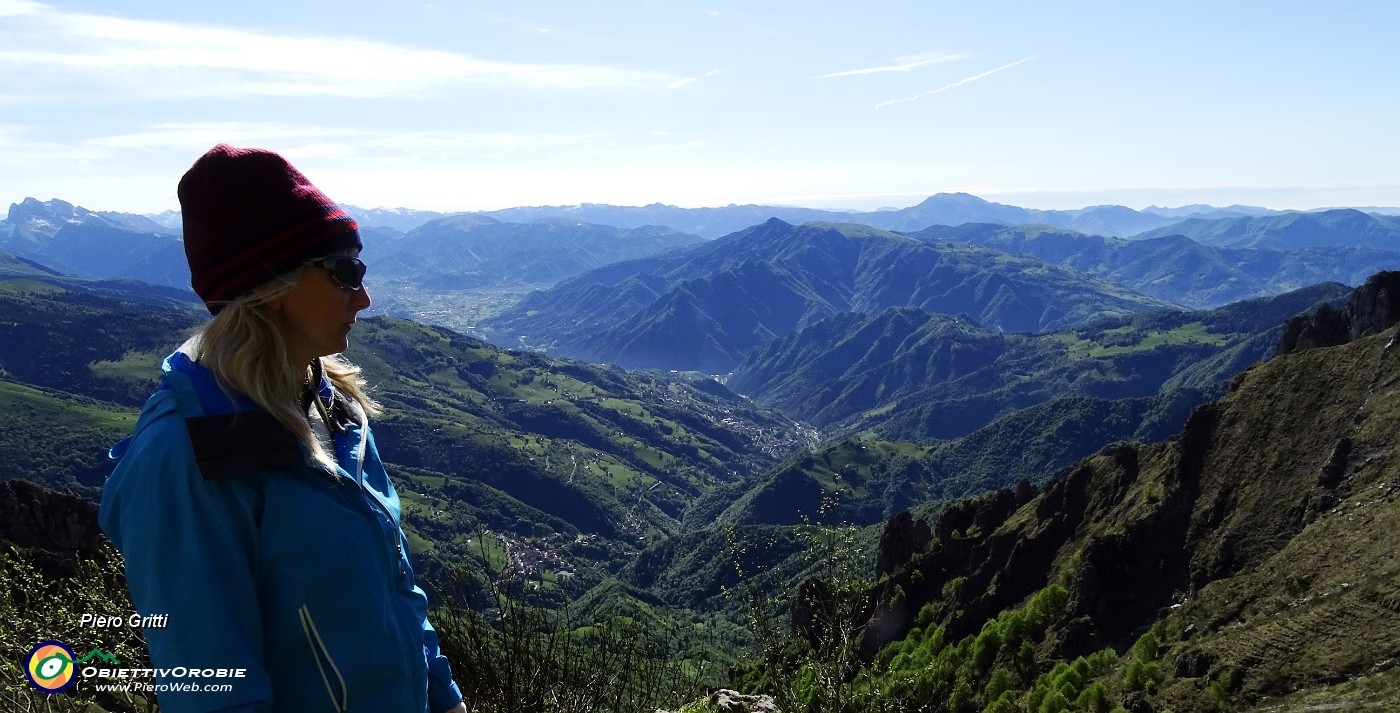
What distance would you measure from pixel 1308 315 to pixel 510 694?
2601 inches

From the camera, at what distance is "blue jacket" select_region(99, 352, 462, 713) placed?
2459mm

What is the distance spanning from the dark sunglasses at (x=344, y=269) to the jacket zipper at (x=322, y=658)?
4.18 feet

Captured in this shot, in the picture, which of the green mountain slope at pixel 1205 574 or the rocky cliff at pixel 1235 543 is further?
the rocky cliff at pixel 1235 543

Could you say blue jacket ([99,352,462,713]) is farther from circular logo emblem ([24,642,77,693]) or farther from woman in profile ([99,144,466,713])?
circular logo emblem ([24,642,77,693])

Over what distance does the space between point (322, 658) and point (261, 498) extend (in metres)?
0.62

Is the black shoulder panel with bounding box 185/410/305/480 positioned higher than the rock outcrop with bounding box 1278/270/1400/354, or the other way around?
the black shoulder panel with bounding box 185/410/305/480

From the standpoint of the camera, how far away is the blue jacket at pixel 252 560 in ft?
8.07

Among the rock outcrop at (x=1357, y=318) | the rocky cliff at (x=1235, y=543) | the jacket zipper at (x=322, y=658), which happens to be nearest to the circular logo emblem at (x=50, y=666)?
the jacket zipper at (x=322, y=658)

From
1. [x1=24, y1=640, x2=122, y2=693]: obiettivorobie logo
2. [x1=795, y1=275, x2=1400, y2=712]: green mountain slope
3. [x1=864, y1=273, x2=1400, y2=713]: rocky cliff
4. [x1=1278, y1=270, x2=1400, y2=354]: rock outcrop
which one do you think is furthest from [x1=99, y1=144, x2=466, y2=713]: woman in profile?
[x1=1278, y1=270, x2=1400, y2=354]: rock outcrop

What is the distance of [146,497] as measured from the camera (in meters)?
2.45

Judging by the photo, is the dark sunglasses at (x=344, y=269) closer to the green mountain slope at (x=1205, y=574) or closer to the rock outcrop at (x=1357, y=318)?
the green mountain slope at (x=1205, y=574)

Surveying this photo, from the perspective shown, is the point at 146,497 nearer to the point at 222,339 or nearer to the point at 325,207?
the point at 222,339

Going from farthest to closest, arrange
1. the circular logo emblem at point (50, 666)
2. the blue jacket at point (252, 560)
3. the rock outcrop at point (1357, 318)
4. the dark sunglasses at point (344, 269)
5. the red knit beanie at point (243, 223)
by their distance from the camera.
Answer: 1. the rock outcrop at point (1357, 318)
2. the circular logo emblem at point (50, 666)
3. the dark sunglasses at point (344, 269)
4. the red knit beanie at point (243, 223)
5. the blue jacket at point (252, 560)

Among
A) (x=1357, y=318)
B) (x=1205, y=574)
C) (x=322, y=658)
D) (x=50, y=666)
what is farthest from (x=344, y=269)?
(x=1357, y=318)
